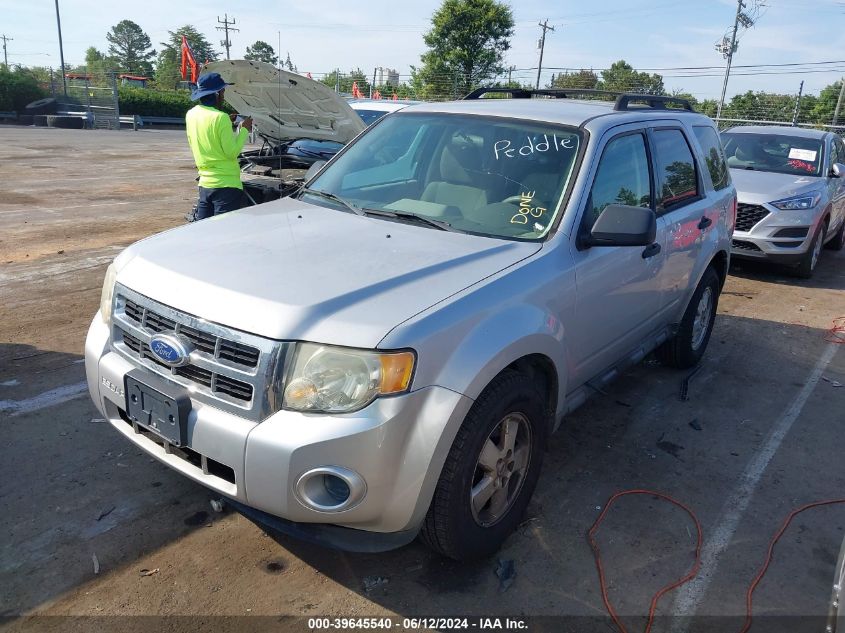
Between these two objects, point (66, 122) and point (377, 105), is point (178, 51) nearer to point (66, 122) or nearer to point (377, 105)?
point (66, 122)

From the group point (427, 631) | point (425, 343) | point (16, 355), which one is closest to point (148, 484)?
point (427, 631)

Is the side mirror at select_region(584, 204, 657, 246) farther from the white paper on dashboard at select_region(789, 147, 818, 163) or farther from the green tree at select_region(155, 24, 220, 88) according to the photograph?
the green tree at select_region(155, 24, 220, 88)

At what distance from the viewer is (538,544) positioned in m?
3.14

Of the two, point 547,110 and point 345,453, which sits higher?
point 547,110

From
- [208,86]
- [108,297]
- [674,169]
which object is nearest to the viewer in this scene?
[108,297]

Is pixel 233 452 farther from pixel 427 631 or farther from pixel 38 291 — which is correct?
pixel 38 291

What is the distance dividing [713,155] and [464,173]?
259 cm

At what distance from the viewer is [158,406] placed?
8.39 ft

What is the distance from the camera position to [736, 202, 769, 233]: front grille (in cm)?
819

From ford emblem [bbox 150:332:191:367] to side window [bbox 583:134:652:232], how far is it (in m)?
1.97

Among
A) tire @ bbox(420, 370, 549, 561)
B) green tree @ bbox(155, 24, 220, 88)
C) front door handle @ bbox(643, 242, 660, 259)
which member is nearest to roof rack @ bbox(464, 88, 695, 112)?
front door handle @ bbox(643, 242, 660, 259)

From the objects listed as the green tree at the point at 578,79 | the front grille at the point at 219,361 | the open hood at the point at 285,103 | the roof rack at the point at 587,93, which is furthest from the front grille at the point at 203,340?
the green tree at the point at 578,79

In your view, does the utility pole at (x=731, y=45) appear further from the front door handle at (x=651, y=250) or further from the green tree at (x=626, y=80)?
the front door handle at (x=651, y=250)

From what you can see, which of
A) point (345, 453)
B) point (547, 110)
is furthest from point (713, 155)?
point (345, 453)
